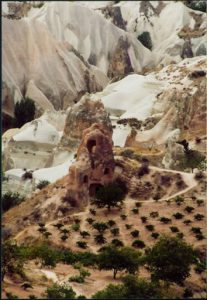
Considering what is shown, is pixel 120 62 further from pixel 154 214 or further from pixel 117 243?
pixel 117 243

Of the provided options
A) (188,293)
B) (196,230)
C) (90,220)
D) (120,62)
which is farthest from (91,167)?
(120,62)

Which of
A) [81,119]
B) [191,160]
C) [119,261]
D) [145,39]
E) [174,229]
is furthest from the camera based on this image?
[145,39]

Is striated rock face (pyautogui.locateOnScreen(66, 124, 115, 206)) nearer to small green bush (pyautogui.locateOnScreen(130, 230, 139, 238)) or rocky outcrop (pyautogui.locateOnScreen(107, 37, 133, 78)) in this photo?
small green bush (pyautogui.locateOnScreen(130, 230, 139, 238))

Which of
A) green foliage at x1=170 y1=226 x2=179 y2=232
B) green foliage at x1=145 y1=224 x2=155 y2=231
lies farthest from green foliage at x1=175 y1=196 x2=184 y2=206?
green foliage at x1=145 y1=224 x2=155 y2=231

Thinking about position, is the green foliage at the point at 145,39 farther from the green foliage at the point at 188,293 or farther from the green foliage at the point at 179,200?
the green foliage at the point at 188,293

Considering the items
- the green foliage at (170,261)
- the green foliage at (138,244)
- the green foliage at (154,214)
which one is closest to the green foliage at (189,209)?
the green foliage at (154,214)

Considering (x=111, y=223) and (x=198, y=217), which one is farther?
(x=198, y=217)

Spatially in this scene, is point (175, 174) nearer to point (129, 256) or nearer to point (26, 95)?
point (129, 256)

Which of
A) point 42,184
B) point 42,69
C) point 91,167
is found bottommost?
point 42,184

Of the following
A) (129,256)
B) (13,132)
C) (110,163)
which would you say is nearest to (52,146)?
(13,132)
